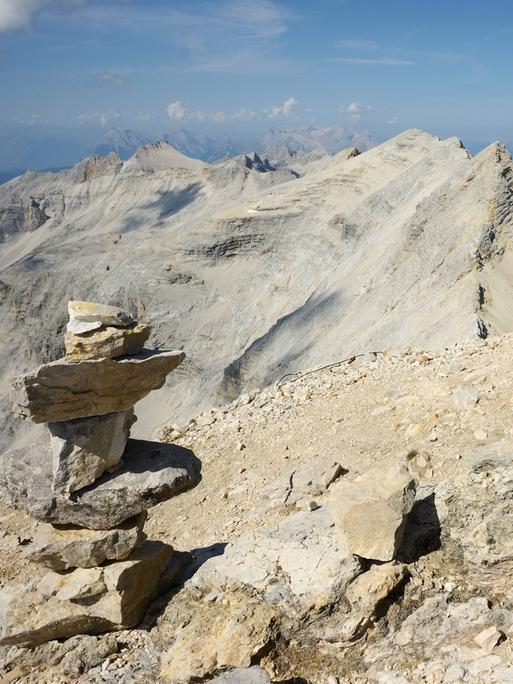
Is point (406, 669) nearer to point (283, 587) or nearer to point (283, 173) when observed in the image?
point (283, 587)

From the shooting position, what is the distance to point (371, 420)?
15.0m

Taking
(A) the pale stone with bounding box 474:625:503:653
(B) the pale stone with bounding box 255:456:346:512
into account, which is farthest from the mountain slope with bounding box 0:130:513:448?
(A) the pale stone with bounding box 474:625:503:653

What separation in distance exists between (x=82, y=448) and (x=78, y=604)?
2.69 meters

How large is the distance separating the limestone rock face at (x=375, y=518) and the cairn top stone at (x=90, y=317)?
4512mm

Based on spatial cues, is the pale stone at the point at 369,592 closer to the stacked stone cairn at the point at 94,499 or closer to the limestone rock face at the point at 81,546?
the stacked stone cairn at the point at 94,499

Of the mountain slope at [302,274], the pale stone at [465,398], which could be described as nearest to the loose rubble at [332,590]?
the pale stone at [465,398]

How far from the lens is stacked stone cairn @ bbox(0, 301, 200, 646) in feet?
30.8

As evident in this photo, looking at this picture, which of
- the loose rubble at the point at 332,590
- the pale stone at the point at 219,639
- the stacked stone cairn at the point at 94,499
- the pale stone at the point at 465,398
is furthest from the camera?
the pale stone at the point at 465,398

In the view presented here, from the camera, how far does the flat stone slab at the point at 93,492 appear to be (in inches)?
380

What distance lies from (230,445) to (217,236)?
43.4 metres

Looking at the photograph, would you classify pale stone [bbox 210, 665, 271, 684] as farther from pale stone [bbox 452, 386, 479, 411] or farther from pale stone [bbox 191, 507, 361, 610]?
pale stone [bbox 452, 386, 479, 411]

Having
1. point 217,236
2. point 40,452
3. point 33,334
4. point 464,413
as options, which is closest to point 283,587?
point 40,452

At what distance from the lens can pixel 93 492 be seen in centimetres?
971

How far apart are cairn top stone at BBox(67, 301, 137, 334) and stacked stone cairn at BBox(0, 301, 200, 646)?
4cm
